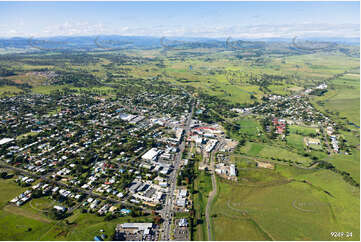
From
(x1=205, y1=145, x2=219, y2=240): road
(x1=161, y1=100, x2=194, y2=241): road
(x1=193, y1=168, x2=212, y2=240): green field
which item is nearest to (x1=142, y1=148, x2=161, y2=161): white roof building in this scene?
(x1=161, y1=100, x2=194, y2=241): road

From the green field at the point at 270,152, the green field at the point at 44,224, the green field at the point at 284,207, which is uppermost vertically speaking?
the green field at the point at 270,152

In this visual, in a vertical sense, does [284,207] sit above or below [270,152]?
below

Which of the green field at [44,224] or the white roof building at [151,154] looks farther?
the white roof building at [151,154]

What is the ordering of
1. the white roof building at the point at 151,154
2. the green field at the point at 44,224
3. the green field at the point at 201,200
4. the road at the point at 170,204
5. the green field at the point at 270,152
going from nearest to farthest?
the green field at the point at 44,224
the road at the point at 170,204
the green field at the point at 201,200
the white roof building at the point at 151,154
the green field at the point at 270,152

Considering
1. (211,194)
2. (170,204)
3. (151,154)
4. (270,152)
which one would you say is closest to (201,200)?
(211,194)

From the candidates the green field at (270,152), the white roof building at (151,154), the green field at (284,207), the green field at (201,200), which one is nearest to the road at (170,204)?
the green field at (201,200)

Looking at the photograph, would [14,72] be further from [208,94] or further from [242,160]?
[242,160]

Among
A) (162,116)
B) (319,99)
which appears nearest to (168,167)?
(162,116)

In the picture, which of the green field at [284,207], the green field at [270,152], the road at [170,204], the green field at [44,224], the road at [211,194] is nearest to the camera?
the green field at [44,224]

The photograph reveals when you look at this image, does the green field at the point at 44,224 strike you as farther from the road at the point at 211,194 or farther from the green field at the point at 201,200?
the road at the point at 211,194

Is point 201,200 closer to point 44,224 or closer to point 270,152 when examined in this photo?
point 44,224

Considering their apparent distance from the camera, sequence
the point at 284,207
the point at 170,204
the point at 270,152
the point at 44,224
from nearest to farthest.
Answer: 1. the point at 44,224
2. the point at 170,204
3. the point at 284,207
4. the point at 270,152
